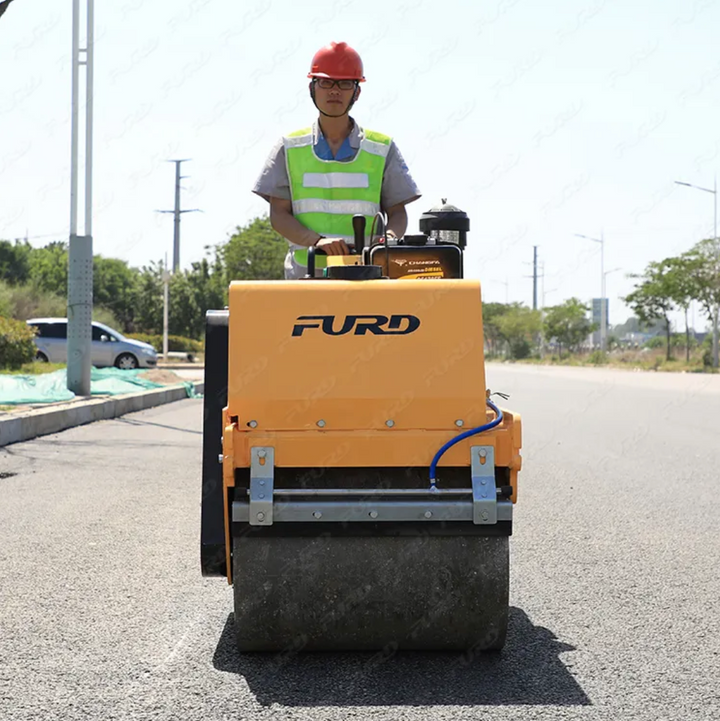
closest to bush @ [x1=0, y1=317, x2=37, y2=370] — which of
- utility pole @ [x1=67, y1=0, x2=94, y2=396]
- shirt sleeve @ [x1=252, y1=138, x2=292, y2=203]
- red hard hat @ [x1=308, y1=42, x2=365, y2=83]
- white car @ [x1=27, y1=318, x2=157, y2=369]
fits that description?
utility pole @ [x1=67, y1=0, x2=94, y2=396]

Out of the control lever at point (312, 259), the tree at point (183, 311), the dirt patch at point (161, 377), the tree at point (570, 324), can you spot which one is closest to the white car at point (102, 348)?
the dirt patch at point (161, 377)

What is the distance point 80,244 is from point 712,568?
1285 centimetres

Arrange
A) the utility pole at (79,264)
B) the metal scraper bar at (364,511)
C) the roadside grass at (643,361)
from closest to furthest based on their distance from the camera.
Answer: the metal scraper bar at (364,511) < the utility pole at (79,264) < the roadside grass at (643,361)

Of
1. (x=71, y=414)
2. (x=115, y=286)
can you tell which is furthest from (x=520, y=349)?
(x=71, y=414)

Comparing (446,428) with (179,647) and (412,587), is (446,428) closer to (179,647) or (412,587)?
(412,587)

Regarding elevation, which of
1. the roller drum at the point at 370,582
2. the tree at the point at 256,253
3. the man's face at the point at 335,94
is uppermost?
the tree at the point at 256,253

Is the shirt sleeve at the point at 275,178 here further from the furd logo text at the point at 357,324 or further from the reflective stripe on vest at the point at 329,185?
the furd logo text at the point at 357,324

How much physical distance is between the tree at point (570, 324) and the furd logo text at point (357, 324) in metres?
85.5

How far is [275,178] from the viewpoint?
4.73m

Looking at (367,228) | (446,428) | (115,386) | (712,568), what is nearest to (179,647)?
(446,428)

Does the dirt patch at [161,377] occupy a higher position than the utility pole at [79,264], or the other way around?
the utility pole at [79,264]

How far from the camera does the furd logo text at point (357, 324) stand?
3529 mm

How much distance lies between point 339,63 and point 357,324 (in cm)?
153

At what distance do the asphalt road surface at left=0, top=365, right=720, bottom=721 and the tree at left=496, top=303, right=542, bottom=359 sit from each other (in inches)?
3721
